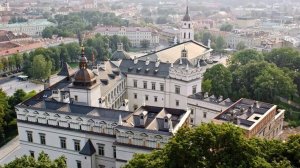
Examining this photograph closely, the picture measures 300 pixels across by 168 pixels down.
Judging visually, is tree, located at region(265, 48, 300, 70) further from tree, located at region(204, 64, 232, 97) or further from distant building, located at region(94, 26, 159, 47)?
distant building, located at region(94, 26, 159, 47)

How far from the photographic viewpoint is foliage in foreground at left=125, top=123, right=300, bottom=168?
3112 centimetres

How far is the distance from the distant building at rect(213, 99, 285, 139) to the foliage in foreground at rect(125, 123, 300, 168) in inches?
626

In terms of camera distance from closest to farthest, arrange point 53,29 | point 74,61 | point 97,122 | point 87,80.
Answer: point 97,122
point 87,80
point 74,61
point 53,29

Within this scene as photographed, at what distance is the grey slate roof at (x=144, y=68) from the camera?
65125 millimetres

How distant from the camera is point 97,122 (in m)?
45.1

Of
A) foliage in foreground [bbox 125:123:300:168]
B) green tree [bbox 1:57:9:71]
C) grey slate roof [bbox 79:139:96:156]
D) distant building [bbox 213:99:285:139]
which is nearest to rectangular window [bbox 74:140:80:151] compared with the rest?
grey slate roof [bbox 79:139:96:156]

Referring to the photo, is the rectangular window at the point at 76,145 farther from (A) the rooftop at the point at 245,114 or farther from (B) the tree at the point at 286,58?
(B) the tree at the point at 286,58

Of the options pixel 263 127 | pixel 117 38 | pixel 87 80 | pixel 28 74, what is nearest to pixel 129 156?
pixel 87 80

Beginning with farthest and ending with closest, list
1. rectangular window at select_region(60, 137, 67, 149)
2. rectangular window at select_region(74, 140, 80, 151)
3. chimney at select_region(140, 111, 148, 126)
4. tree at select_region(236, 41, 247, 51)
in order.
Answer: tree at select_region(236, 41, 247, 51)
rectangular window at select_region(60, 137, 67, 149)
rectangular window at select_region(74, 140, 80, 151)
chimney at select_region(140, 111, 148, 126)

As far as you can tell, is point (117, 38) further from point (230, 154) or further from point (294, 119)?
point (230, 154)

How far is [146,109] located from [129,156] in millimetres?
7368

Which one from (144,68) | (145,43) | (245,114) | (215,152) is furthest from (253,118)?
(145,43)

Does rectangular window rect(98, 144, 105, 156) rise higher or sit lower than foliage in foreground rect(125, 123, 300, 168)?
lower

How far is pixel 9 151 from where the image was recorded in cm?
5803
